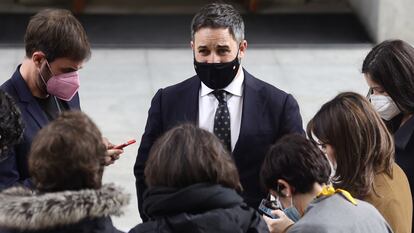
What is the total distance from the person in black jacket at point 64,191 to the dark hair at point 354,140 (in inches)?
40.6

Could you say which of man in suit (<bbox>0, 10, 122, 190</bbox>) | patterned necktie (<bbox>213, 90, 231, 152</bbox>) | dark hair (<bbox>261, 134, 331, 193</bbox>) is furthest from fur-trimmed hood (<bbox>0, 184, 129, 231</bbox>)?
patterned necktie (<bbox>213, 90, 231, 152</bbox>)

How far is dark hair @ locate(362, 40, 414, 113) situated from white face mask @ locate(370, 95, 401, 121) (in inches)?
1.5

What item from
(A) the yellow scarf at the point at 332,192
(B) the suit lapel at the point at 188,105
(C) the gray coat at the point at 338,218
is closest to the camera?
(C) the gray coat at the point at 338,218

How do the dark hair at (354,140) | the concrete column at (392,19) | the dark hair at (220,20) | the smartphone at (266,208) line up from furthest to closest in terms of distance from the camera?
the concrete column at (392,19) < the dark hair at (220,20) < the smartphone at (266,208) < the dark hair at (354,140)

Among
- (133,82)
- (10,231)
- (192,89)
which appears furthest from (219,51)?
(133,82)

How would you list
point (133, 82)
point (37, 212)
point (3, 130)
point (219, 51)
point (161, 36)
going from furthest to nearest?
point (161, 36), point (133, 82), point (219, 51), point (3, 130), point (37, 212)

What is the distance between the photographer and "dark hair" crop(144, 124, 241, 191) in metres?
3.39

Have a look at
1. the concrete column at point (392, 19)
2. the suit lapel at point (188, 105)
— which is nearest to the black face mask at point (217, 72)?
the suit lapel at point (188, 105)

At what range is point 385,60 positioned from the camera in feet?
15.4

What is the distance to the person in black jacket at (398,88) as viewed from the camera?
4.65 meters

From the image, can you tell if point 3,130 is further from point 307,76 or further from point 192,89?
point 307,76

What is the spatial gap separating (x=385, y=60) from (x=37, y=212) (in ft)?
6.77

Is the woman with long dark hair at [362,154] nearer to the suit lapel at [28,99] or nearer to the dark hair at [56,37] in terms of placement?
the dark hair at [56,37]

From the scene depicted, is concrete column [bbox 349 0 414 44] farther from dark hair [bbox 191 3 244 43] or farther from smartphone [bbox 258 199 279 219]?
smartphone [bbox 258 199 279 219]
